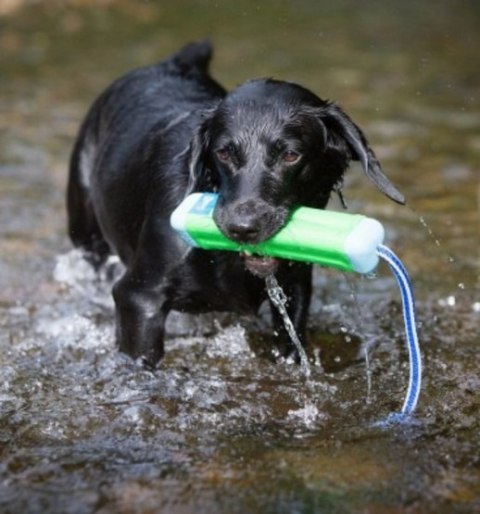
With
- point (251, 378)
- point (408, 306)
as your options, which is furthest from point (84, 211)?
point (408, 306)

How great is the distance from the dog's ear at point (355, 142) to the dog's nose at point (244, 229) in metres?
0.65

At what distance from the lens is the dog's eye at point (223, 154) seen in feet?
13.9

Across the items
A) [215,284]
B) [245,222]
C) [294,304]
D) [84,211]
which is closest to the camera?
[245,222]

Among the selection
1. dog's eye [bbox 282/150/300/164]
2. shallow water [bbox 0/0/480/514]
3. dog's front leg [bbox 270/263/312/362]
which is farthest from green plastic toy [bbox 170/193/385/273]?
shallow water [bbox 0/0/480/514]

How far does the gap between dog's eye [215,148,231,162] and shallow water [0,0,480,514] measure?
1.06m

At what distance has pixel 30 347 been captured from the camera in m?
5.27

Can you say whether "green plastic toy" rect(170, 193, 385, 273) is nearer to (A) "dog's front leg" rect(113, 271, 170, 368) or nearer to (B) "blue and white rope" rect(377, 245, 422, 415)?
(B) "blue and white rope" rect(377, 245, 422, 415)

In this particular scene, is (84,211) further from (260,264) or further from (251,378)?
(260,264)

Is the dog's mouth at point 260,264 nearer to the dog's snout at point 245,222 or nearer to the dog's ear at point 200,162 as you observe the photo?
the dog's snout at point 245,222

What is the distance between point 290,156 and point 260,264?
47cm

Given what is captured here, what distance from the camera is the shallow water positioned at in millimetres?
3615

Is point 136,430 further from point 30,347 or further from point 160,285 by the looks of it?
point 30,347

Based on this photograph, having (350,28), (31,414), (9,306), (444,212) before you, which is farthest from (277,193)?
→ (350,28)

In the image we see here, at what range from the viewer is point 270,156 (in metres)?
4.16
